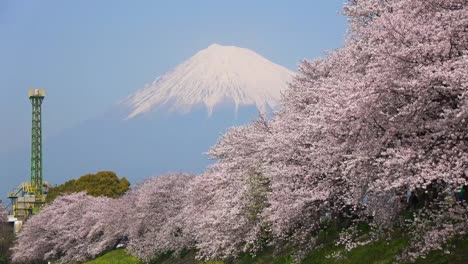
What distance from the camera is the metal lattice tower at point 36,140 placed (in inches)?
5591

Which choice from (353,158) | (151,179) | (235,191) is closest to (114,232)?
(151,179)

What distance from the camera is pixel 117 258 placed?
6338 centimetres

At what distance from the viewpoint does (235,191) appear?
39.0 meters

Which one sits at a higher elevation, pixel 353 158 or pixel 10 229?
pixel 10 229

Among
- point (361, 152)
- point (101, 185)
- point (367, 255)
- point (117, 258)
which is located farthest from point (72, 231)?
point (361, 152)

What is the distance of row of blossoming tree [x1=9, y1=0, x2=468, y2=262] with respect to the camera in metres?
18.4

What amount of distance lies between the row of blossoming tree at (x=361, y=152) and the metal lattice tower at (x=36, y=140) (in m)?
95.0

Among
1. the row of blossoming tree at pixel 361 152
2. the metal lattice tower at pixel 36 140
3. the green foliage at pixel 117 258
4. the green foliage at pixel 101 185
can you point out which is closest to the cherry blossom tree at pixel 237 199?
the row of blossoming tree at pixel 361 152

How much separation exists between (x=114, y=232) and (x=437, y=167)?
54.9 meters

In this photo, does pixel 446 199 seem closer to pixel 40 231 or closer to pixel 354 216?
A: pixel 354 216

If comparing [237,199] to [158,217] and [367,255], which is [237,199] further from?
[158,217]

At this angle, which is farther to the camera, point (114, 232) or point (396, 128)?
point (114, 232)

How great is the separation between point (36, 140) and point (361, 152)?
13540 cm

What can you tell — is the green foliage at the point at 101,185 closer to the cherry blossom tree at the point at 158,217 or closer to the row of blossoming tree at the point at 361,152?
the cherry blossom tree at the point at 158,217
